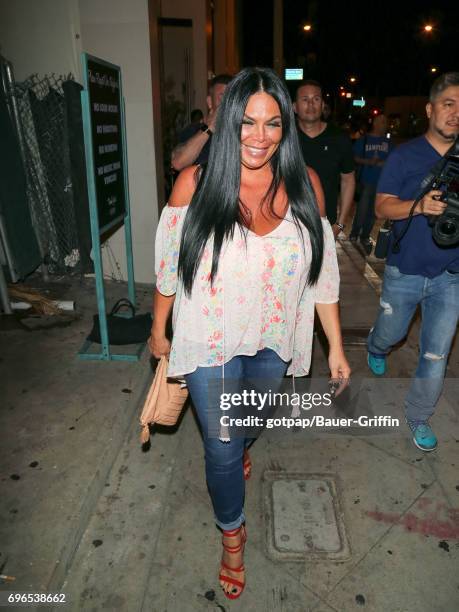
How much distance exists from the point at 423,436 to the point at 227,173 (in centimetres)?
227

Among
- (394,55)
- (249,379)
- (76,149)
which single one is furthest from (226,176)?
(394,55)

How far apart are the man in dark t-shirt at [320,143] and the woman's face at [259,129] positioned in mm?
2365

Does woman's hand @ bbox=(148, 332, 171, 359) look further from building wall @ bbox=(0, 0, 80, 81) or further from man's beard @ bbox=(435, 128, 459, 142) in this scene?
building wall @ bbox=(0, 0, 80, 81)

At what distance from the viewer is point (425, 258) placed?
2.93 metres

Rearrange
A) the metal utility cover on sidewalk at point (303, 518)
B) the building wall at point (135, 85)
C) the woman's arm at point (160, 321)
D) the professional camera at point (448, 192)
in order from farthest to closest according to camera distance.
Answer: the building wall at point (135, 85)
the professional camera at point (448, 192)
the metal utility cover on sidewalk at point (303, 518)
the woman's arm at point (160, 321)

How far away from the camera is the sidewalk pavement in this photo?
2.28 meters

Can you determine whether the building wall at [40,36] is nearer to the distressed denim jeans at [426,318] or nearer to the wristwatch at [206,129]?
the wristwatch at [206,129]

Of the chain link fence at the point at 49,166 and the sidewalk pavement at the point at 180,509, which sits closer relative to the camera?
the sidewalk pavement at the point at 180,509

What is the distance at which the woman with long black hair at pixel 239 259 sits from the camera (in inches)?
74.7

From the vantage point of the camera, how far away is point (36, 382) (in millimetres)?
3768

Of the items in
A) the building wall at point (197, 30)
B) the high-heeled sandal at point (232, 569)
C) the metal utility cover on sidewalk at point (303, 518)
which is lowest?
the metal utility cover on sidewalk at point (303, 518)

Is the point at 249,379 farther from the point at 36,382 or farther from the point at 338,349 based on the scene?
the point at 36,382

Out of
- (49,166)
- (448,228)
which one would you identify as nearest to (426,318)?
(448,228)

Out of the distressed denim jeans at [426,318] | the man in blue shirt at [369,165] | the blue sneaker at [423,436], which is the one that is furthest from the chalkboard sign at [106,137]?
the man in blue shirt at [369,165]
